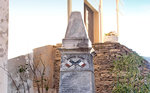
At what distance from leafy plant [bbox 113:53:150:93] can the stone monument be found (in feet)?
5.09

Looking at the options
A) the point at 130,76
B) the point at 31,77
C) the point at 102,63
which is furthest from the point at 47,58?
the point at 130,76

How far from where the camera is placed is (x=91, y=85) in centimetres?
505

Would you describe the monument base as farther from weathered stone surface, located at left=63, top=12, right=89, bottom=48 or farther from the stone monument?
weathered stone surface, located at left=63, top=12, right=89, bottom=48

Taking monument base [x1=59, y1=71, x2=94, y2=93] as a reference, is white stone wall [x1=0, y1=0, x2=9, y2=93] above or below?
above

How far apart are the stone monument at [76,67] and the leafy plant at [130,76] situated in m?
1.55

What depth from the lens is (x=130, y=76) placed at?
6.79 m

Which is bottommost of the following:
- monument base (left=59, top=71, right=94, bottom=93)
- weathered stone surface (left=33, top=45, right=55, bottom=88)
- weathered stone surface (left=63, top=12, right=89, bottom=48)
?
monument base (left=59, top=71, right=94, bottom=93)

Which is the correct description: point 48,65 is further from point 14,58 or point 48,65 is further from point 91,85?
point 91,85

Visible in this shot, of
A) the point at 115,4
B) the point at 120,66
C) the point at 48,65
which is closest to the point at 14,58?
the point at 48,65

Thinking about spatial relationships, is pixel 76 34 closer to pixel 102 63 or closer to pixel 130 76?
pixel 130 76

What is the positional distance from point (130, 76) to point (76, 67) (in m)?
2.03

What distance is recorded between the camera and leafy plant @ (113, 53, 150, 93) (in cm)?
647

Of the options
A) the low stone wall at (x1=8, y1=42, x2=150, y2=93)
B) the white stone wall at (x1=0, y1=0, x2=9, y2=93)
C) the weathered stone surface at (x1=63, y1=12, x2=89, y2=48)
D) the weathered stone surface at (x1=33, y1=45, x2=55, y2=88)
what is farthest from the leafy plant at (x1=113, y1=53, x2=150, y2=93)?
the white stone wall at (x1=0, y1=0, x2=9, y2=93)

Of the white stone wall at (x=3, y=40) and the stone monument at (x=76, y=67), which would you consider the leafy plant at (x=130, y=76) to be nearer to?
the stone monument at (x=76, y=67)
